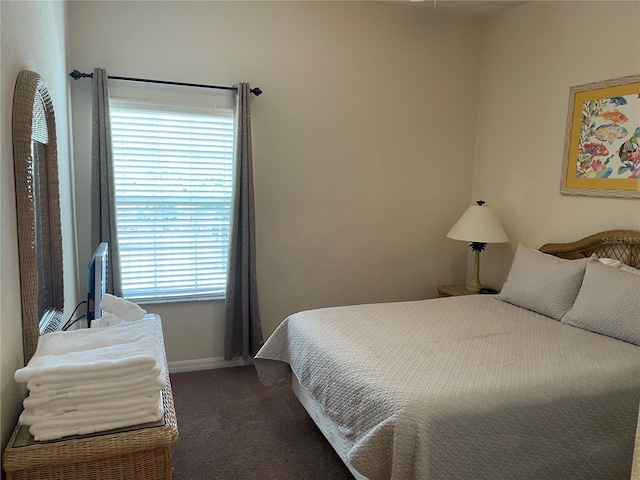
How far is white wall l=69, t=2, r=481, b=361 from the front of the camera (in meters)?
3.22

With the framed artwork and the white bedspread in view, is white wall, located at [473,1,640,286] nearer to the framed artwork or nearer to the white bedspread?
the framed artwork

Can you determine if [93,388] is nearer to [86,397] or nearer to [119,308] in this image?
[86,397]

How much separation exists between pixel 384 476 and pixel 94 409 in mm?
1052

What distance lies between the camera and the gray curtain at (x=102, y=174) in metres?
3.03

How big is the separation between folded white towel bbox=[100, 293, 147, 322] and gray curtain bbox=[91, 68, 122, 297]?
939mm

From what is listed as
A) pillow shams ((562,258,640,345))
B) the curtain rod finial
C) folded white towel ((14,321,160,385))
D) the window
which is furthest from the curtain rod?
pillow shams ((562,258,640,345))

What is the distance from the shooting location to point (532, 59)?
359 cm

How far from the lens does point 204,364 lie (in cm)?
358

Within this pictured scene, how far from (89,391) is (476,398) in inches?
52.9

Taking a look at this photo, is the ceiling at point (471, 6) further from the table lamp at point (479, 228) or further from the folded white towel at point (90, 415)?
the folded white towel at point (90, 415)

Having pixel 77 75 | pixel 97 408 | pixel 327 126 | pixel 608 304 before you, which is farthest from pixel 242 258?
pixel 608 304

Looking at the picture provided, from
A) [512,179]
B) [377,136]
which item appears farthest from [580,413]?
[377,136]

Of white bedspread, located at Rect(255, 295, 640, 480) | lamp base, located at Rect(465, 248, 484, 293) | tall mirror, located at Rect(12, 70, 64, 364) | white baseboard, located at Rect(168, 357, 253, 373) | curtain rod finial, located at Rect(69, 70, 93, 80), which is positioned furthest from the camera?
lamp base, located at Rect(465, 248, 484, 293)

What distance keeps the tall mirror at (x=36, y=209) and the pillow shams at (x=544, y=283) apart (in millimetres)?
2629
